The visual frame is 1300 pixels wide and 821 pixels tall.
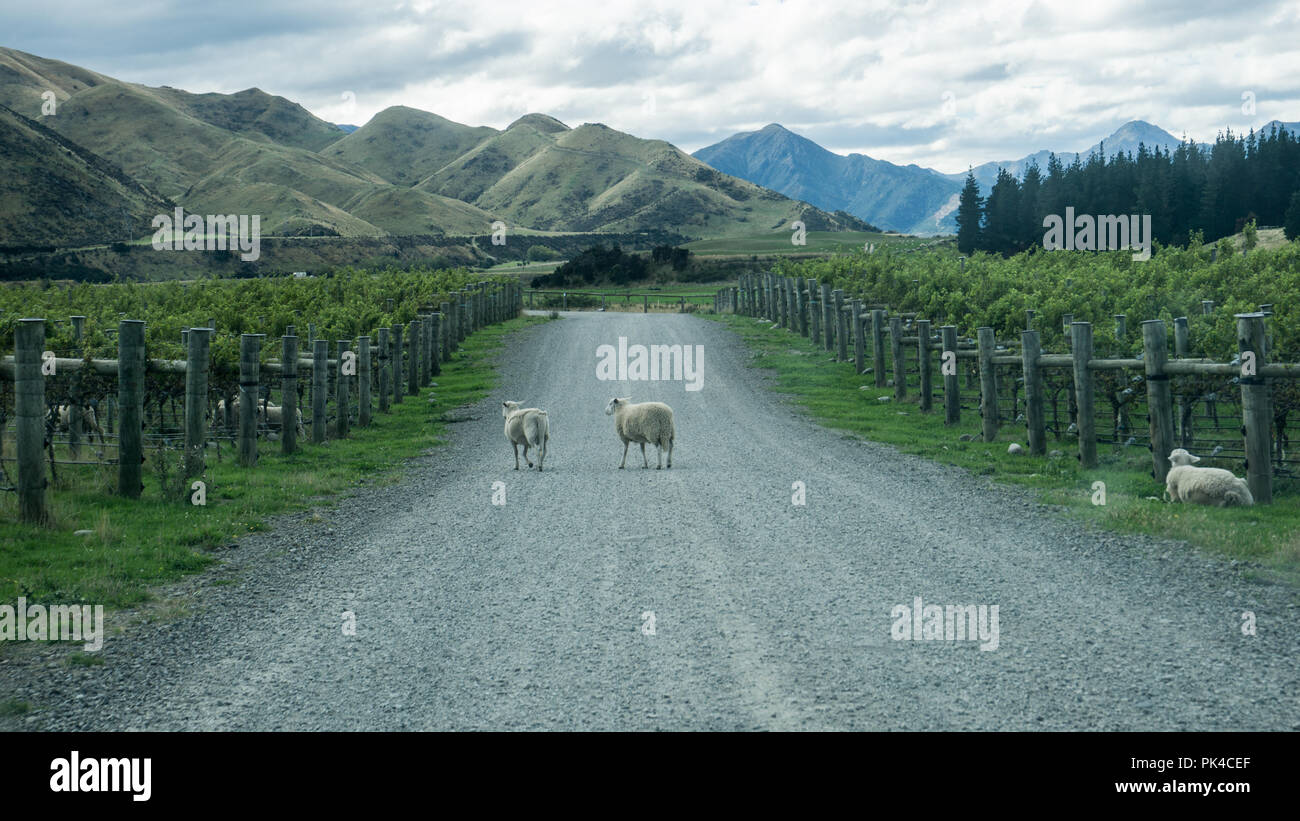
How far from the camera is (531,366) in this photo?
34781mm

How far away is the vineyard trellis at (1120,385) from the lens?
12.5m

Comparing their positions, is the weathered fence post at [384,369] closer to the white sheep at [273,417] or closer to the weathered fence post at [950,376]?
the white sheep at [273,417]

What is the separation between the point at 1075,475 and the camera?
15102 millimetres

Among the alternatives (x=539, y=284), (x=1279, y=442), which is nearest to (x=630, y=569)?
(x=1279, y=442)

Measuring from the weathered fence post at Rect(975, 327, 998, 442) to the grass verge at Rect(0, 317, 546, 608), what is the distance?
34.9 ft

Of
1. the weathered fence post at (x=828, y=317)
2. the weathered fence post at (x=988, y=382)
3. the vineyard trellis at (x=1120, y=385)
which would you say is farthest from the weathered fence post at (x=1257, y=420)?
the weathered fence post at (x=828, y=317)

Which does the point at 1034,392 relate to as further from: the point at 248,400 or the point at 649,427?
the point at 248,400

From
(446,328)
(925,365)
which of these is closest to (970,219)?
(446,328)

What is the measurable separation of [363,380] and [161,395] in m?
5.10

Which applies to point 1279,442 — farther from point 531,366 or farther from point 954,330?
point 531,366

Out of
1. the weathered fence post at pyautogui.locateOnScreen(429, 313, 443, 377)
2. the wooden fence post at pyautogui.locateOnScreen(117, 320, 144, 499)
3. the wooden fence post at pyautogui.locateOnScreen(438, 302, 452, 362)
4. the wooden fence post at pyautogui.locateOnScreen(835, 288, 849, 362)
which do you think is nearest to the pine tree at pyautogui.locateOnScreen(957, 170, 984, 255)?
the wooden fence post at pyautogui.locateOnScreen(835, 288, 849, 362)

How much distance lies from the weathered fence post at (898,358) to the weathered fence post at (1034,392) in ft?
27.0

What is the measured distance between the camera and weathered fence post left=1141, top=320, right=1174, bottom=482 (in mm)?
13812

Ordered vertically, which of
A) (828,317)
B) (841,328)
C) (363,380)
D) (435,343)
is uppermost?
(828,317)
